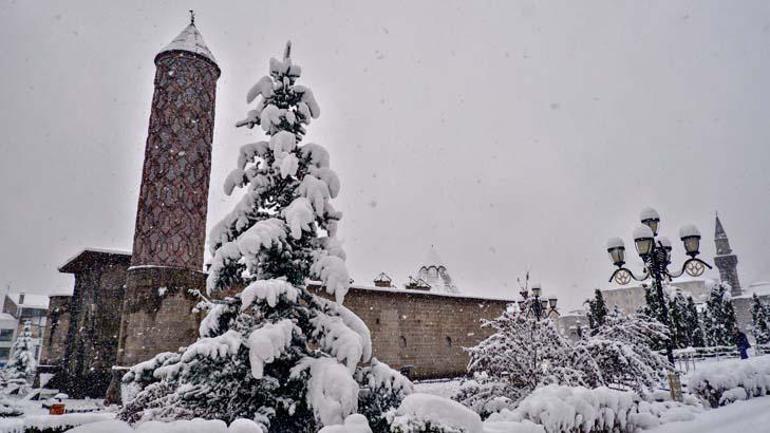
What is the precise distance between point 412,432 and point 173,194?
1186 centimetres

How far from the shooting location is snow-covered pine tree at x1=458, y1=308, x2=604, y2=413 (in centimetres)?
779

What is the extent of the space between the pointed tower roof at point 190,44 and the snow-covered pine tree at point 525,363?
12932mm

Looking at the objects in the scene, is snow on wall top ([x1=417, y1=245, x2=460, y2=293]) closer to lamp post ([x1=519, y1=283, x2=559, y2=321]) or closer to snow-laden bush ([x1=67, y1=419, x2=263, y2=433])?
lamp post ([x1=519, y1=283, x2=559, y2=321])

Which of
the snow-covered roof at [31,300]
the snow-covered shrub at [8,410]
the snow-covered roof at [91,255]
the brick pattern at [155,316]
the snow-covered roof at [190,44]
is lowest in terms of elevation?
the snow-covered shrub at [8,410]

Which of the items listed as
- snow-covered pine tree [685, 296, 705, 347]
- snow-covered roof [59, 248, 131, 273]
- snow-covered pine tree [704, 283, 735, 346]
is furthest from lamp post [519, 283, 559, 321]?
snow-covered pine tree [704, 283, 735, 346]

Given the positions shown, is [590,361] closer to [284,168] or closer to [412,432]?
[412,432]

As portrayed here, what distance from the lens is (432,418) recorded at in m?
4.30

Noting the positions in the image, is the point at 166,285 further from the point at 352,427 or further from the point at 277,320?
the point at 352,427

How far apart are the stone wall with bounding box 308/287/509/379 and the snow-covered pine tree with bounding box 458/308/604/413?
32.0 ft

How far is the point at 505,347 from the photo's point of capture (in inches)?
339

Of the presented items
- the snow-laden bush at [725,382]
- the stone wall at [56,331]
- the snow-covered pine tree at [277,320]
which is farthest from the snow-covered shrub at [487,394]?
the stone wall at [56,331]

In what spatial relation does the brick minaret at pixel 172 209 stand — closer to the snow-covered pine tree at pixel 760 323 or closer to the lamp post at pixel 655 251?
the lamp post at pixel 655 251

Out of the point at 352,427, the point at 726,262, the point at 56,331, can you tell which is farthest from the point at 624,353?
the point at 726,262

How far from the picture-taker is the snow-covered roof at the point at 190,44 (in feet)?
47.8
